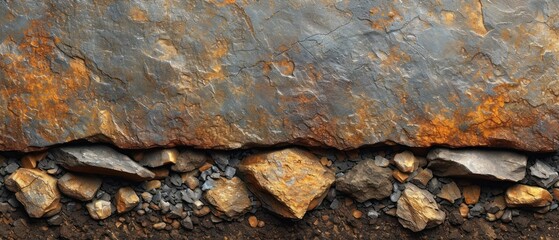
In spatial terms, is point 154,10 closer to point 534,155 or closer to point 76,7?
point 76,7

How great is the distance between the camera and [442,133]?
320cm

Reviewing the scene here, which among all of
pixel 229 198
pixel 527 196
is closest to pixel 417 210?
pixel 527 196

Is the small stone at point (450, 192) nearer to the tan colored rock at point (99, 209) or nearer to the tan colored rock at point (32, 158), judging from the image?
the tan colored rock at point (99, 209)

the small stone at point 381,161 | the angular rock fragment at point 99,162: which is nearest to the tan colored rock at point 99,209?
the angular rock fragment at point 99,162

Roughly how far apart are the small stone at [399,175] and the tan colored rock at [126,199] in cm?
95

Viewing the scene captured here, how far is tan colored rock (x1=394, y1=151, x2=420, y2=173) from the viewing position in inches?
128

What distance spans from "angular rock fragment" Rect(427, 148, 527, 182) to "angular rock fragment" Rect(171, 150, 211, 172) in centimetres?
85

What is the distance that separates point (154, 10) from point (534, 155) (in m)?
1.48

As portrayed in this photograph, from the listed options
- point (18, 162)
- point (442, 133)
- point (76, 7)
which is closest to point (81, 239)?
point (18, 162)

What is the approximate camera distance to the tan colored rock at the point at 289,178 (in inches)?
127

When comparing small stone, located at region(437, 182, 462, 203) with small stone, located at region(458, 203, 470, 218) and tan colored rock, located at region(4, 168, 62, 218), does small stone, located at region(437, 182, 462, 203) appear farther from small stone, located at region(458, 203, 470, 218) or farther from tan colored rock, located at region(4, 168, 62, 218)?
tan colored rock, located at region(4, 168, 62, 218)

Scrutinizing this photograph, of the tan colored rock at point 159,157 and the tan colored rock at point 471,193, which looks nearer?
the tan colored rock at point 159,157

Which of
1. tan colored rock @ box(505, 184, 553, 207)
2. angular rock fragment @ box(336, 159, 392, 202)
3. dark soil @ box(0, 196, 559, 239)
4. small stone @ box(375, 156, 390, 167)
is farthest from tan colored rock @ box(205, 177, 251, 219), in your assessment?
tan colored rock @ box(505, 184, 553, 207)

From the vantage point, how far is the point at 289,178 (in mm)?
3230
